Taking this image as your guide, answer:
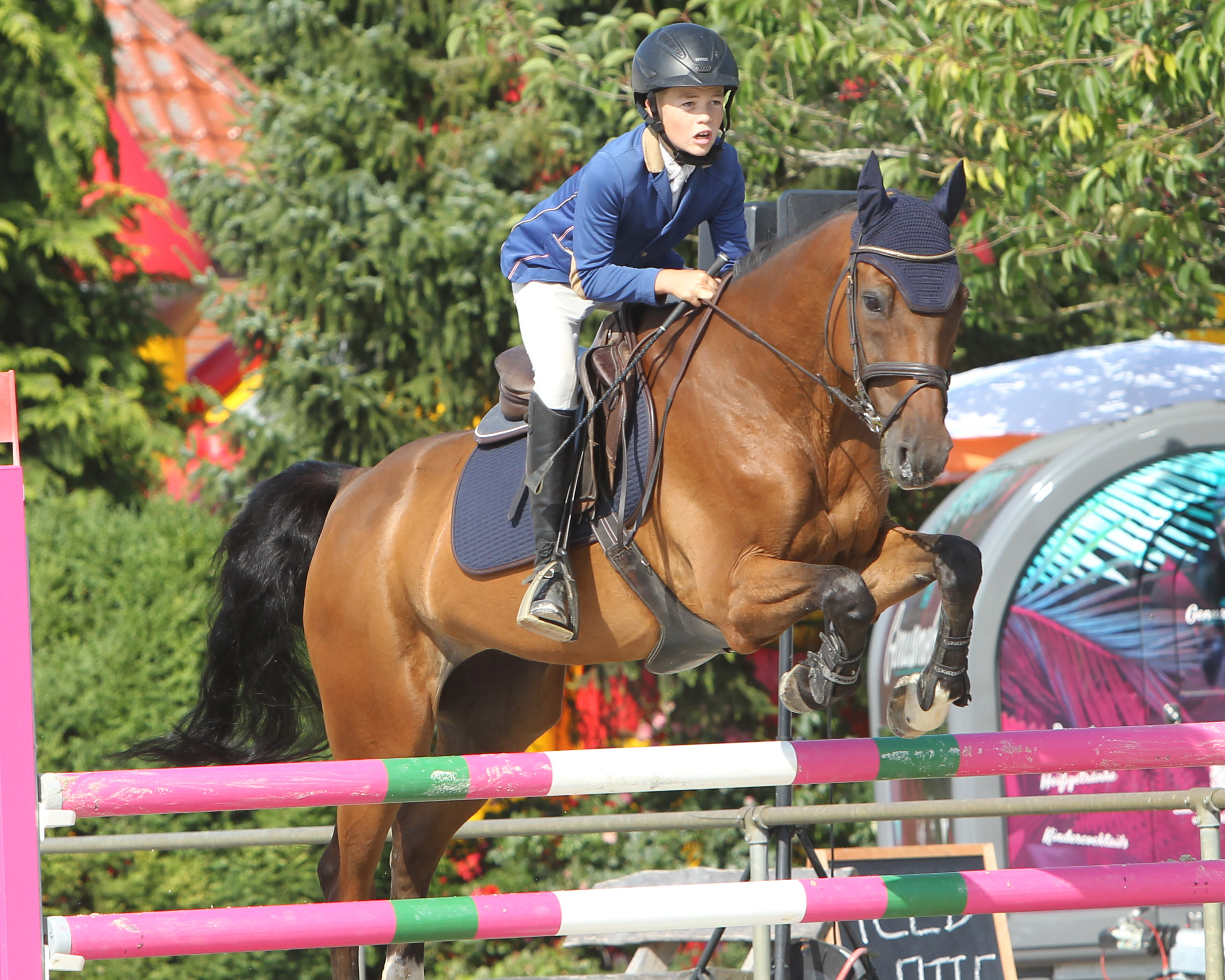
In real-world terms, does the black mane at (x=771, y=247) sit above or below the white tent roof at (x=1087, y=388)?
below

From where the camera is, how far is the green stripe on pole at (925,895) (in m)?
2.83

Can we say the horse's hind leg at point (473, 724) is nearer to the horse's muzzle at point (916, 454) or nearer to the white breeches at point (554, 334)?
the white breeches at point (554, 334)

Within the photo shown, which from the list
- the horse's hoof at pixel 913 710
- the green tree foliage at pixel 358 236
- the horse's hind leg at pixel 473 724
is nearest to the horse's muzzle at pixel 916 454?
the horse's hoof at pixel 913 710

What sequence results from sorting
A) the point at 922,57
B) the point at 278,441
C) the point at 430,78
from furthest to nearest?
the point at 430,78
the point at 278,441
the point at 922,57

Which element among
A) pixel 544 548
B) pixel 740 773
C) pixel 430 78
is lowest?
pixel 740 773

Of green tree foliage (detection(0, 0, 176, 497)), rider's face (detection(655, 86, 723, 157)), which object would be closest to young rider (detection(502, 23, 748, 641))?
rider's face (detection(655, 86, 723, 157))

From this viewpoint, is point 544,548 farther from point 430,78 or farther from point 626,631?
point 430,78

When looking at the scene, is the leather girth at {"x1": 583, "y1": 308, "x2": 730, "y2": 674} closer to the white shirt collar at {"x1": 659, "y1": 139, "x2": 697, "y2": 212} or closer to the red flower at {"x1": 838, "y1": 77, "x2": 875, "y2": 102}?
the white shirt collar at {"x1": 659, "y1": 139, "x2": 697, "y2": 212}

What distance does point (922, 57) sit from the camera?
600 cm

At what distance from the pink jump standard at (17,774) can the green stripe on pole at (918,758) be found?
171cm

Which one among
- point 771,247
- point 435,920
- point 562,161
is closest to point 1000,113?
point 562,161

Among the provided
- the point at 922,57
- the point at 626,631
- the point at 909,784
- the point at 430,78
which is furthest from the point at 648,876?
the point at 430,78

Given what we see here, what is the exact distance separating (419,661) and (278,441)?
13.5ft

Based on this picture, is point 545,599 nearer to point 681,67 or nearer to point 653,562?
point 653,562
